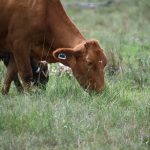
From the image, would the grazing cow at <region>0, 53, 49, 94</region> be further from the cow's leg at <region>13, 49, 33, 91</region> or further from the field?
the cow's leg at <region>13, 49, 33, 91</region>

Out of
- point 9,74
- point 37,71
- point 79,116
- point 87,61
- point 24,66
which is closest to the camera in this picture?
point 79,116

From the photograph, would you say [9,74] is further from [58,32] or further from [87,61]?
[87,61]

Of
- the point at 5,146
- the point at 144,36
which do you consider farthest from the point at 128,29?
the point at 5,146

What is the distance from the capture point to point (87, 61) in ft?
30.4

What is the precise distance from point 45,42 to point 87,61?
70 cm

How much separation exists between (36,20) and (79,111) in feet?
5.36

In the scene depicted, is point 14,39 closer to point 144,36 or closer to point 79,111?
point 79,111

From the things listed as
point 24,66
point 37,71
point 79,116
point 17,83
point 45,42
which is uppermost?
point 45,42

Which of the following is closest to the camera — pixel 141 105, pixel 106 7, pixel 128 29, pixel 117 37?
pixel 141 105

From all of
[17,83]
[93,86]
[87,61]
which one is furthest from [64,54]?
[17,83]

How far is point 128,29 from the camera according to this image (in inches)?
737

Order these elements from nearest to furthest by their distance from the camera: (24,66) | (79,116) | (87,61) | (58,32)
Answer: (79,116)
(87,61)
(24,66)
(58,32)

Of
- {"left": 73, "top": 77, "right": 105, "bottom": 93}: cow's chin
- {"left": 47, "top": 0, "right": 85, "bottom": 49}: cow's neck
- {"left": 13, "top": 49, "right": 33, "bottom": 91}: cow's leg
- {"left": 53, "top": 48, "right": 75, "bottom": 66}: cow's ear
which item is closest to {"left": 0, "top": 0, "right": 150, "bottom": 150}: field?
{"left": 73, "top": 77, "right": 105, "bottom": 93}: cow's chin

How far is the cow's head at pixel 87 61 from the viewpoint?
9.26 meters
